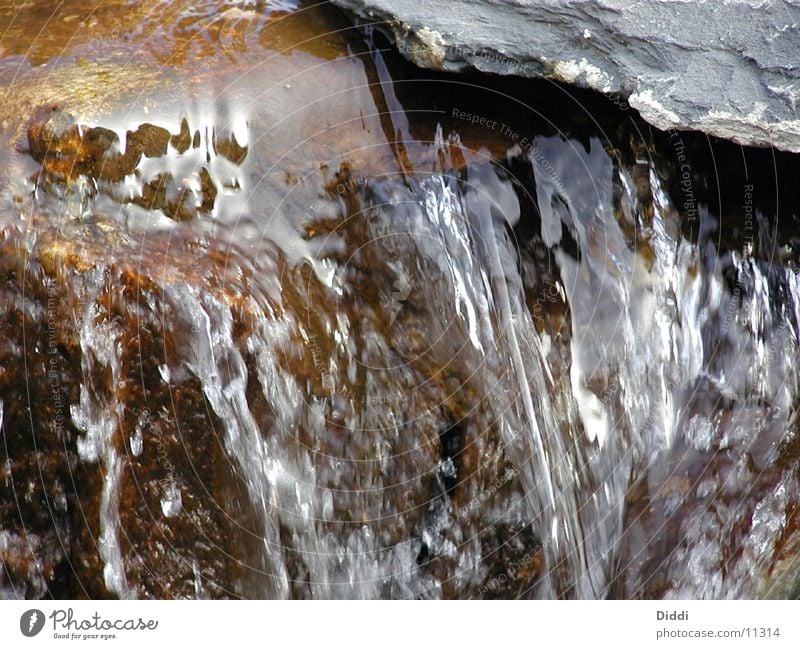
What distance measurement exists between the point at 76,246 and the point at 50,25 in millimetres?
650

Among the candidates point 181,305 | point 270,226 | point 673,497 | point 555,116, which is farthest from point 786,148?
point 181,305

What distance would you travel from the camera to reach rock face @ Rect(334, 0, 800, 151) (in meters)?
1.70

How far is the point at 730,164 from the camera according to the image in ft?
6.46

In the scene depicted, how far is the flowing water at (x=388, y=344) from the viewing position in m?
1.83

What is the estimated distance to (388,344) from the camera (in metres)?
1.88

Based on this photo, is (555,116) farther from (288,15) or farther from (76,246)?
(76,246)

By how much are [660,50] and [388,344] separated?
0.87 metres

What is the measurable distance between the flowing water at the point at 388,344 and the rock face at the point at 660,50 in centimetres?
Answer: 15
